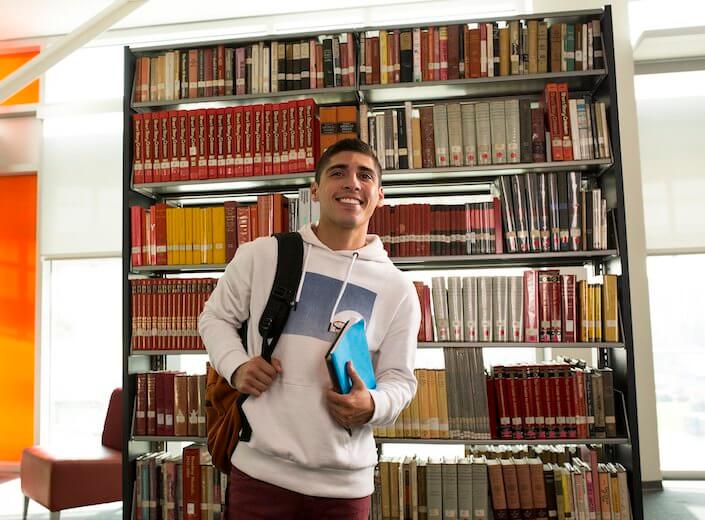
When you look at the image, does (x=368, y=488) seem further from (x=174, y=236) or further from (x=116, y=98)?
(x=116, y=98)

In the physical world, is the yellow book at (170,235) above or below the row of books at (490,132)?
below

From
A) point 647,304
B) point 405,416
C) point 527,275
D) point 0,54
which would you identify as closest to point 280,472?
point 405,416

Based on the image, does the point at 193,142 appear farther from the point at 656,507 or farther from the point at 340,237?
the point at 656,507

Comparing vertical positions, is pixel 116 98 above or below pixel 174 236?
above

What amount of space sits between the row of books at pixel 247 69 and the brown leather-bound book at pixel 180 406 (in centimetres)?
144

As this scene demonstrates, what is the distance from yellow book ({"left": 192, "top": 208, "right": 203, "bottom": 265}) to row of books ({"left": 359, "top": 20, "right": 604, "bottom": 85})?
1.05 metres

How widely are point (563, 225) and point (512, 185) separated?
0.30 meters

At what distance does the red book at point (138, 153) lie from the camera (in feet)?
10.4

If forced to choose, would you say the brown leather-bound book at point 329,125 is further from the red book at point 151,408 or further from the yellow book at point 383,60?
the red book at point 151,408

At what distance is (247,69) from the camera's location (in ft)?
10.4

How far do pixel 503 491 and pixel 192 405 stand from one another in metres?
1.51

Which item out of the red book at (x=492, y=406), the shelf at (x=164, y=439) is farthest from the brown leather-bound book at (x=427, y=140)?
the shelf at (x=164, y=439)

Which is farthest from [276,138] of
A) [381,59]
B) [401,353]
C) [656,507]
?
[656,507]

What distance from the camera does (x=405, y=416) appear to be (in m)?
2.85
